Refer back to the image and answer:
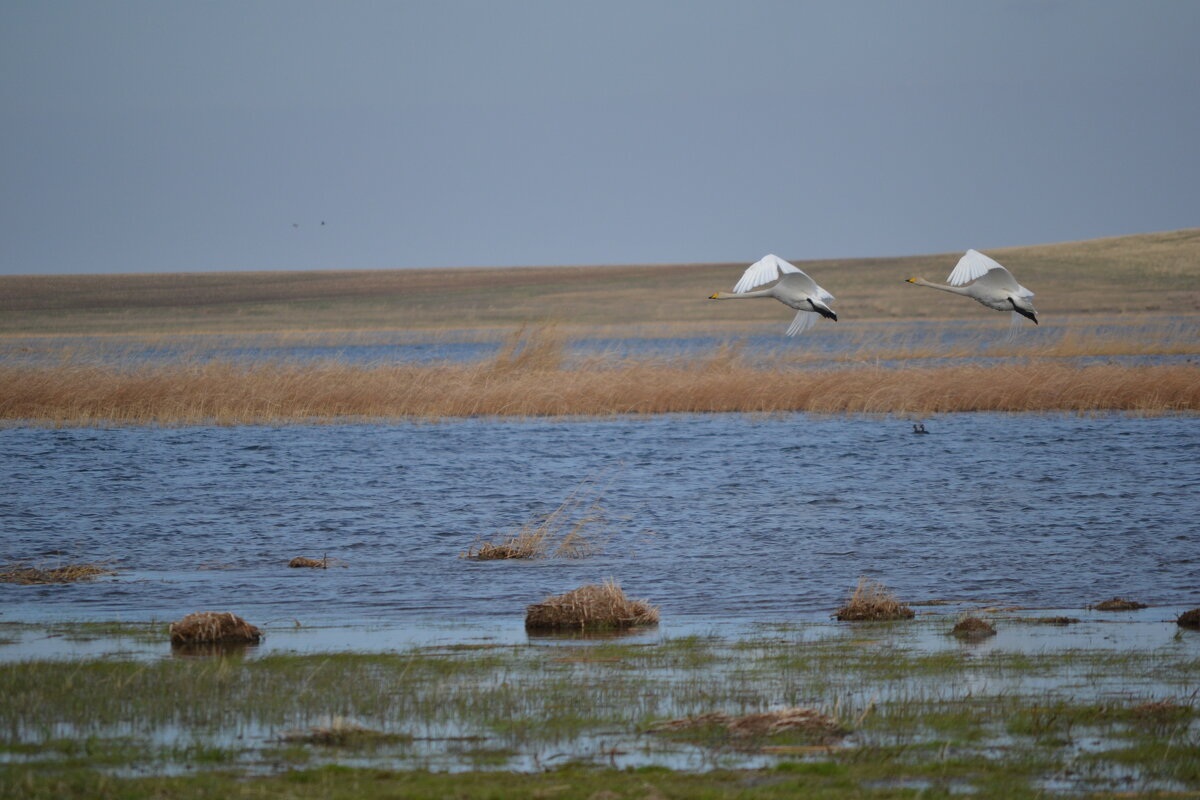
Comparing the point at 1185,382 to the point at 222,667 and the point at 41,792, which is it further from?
the point at 41,792

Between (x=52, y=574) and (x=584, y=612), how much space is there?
625cm

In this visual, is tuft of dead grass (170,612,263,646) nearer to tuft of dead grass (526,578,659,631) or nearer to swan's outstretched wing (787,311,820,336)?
tuft of dead grass (526,578,659,631)

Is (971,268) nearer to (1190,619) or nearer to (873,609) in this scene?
(873,609)

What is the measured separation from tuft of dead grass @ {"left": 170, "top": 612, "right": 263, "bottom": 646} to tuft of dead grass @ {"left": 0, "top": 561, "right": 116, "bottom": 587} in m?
4.20

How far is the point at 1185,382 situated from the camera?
97.2 feet

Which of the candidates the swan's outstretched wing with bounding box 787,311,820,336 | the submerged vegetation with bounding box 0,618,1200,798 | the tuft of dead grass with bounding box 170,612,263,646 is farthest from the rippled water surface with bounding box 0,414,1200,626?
the submerged vegetation with bounding box 0,618,1200,798

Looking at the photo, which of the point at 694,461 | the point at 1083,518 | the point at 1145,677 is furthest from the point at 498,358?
the point at 1145,677

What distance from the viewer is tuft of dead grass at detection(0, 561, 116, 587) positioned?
13867 mm

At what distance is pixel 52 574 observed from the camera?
14.0m

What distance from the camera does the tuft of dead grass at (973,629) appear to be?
411 inches

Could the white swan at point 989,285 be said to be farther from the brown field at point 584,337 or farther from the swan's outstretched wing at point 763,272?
the brown field at point 584,337

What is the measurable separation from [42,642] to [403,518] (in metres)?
8.41

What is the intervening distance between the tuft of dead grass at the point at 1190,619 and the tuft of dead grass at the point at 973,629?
1.49 m

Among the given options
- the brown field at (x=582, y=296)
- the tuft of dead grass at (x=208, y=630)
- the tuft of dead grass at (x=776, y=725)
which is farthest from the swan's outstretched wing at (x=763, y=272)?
the brown field at (x=582, y=296)
